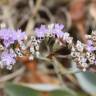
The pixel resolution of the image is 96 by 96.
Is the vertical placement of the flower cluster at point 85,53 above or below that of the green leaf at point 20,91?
above

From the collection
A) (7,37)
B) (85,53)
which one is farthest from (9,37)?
(85,53)

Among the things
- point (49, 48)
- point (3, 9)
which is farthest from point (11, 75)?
point (49, 48)

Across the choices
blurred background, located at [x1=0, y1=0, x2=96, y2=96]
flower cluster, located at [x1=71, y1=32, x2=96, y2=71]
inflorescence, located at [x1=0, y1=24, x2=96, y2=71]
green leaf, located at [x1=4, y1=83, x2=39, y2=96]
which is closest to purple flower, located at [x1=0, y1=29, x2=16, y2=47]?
inflorescence, located at [x1=0, y1=24, x2=96, y2=71]

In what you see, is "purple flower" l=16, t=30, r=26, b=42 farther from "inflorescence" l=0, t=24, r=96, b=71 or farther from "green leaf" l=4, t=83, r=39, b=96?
"green leaf" l=4, t=83, r=39, b=96

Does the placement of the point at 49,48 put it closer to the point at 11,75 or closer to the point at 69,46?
the point at 69,46

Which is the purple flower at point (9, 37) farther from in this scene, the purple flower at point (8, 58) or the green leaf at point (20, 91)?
the green leaf at point (20, 91)

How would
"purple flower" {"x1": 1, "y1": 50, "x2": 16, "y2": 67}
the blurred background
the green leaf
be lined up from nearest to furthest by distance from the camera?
"purple flower" {"x1": 1, "y1": 50, "x2": 16, "y2": 67} < the green leaf < the blurred background

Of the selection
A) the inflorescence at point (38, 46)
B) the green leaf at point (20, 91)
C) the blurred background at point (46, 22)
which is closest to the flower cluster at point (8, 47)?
the inflorescence at point (38, 46)

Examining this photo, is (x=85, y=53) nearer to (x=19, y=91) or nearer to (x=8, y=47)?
(x=8, y=47)
